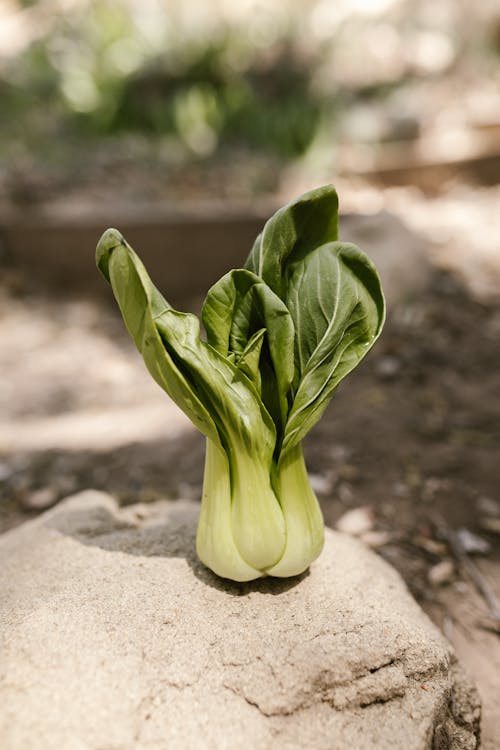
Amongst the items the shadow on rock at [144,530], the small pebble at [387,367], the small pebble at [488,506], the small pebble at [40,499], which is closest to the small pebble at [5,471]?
the small pebble at [40,499]

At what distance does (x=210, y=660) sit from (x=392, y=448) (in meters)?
1.33

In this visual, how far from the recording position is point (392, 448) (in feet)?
7.47

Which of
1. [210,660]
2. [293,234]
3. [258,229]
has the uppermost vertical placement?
[293,234]

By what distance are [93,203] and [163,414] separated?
3.12m

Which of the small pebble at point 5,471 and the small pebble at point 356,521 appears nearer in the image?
the small pebble at point 356,521

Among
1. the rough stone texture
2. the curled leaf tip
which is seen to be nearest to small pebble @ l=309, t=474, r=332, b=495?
the rough stone texture

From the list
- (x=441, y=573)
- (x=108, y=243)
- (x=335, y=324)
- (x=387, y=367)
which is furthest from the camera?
(x=387, y=367)

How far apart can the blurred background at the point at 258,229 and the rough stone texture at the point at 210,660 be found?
1.22 ft

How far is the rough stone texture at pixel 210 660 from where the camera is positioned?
966 millimetres

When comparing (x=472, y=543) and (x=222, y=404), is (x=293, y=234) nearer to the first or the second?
(x=222, y=404)

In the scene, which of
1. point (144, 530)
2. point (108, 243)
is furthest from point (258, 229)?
point (108, 243)

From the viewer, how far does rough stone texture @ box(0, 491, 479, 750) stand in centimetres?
97

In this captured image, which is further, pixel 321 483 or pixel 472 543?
pixel 321 483

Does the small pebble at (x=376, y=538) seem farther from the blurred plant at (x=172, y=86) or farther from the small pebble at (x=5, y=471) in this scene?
the blurred plant at (x=172, y=86)
